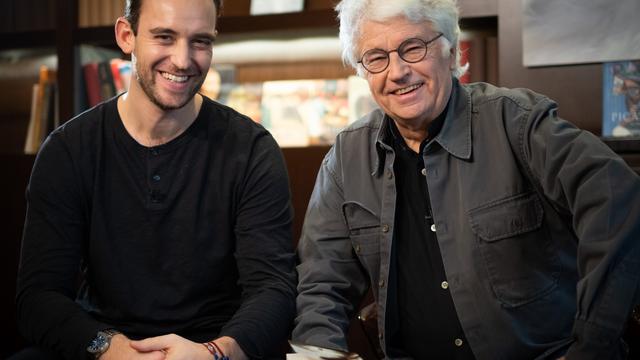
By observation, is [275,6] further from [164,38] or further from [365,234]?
[365,234]

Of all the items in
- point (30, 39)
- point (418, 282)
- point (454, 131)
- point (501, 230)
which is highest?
point (30, 39)

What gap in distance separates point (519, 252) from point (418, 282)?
0.73ft

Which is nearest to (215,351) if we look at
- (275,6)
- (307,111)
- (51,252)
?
(51,252)

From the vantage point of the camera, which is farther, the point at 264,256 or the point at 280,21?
the point at 280,21

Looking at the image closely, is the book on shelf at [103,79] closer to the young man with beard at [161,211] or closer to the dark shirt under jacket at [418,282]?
the young man with beard at [161,211]

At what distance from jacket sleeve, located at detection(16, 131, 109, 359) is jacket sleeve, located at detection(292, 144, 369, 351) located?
0.44m

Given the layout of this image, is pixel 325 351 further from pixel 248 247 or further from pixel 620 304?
pixel 620 304

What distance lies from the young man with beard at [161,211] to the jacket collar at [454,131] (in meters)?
0.26

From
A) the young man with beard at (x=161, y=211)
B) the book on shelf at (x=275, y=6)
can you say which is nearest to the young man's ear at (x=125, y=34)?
the young man with beard at (x=161, y=211)

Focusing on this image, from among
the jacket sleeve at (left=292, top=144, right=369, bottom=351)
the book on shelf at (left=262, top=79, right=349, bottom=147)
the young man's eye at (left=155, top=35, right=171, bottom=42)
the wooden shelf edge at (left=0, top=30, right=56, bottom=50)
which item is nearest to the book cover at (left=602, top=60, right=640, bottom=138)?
the book on shelf at (left=262, top=79, right=349, bottom=147)

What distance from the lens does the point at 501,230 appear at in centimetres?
158

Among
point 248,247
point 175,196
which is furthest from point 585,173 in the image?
point 175,196

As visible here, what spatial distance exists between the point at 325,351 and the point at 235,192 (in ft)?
1.54

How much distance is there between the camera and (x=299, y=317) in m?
Result: 1.71
